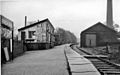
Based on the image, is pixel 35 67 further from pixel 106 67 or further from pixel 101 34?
pixel 101 34


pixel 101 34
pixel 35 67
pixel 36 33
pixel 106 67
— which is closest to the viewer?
pixel 35 67

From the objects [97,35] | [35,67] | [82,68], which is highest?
[97,35]

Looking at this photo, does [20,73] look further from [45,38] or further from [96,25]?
[96,25]

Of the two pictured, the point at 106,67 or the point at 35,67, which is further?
the point at 106,67

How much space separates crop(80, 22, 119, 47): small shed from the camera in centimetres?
4075

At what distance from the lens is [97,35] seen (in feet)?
134

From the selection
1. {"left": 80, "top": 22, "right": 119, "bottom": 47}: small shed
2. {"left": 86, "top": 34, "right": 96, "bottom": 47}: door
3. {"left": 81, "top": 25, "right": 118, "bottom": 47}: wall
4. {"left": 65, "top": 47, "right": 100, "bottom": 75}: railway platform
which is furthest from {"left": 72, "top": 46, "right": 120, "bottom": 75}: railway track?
{"left": 81, "top": 25, "right": 118, "bottom": 47}: wall

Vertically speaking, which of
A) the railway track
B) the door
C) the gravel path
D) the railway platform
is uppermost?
the door

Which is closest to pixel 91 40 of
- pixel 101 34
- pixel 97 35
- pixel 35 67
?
pixel 97 35

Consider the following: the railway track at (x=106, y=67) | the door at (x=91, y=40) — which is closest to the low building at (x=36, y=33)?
the door at (x=91, y=40)

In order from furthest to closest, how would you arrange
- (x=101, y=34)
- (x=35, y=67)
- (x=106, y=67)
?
1. (x=101, y=34)
2. (x=106, y=67)
3. (x=35, y=67)

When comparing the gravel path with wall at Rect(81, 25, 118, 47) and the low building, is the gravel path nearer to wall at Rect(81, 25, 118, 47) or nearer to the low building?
the low building

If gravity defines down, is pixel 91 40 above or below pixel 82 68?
above

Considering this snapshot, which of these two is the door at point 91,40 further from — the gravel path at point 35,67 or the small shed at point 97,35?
the gravel path at point 35,67
